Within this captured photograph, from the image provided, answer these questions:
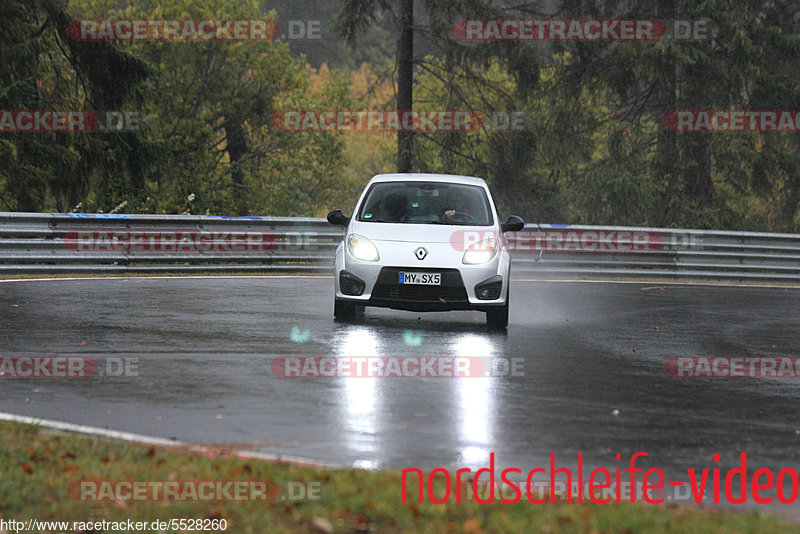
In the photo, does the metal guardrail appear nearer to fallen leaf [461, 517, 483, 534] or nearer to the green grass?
the green grass

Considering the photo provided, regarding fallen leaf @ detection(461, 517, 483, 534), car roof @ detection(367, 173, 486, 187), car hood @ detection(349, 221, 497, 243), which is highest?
car roof @ detection(367, 173, 486, 187)

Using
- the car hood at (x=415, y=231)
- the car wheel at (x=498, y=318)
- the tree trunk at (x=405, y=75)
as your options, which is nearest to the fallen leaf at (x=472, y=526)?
the car hood at (x=415, y=231)

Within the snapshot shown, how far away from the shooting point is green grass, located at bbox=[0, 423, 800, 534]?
5172mm

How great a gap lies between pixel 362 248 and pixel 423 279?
2.99 ft

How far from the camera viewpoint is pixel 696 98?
37.7m

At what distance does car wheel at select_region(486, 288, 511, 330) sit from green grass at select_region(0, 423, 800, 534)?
722 centimetres

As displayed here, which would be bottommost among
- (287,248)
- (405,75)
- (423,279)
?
(287,248)

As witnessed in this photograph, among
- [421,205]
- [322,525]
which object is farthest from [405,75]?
[322,525]

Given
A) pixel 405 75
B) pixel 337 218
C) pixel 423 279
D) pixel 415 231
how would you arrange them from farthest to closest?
pixel 405 75 < pixel 337 218 < pixel 415 231 < pixel 423 279

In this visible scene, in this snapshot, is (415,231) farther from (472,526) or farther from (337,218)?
(472,526)

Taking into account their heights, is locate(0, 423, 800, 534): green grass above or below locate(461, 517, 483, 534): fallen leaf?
below

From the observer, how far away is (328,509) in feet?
17.7

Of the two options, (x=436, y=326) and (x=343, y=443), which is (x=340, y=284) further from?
(x=343, y=443)

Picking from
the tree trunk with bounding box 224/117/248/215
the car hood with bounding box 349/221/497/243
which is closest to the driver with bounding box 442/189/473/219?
the car hood with bounding box 349/221/497/243
